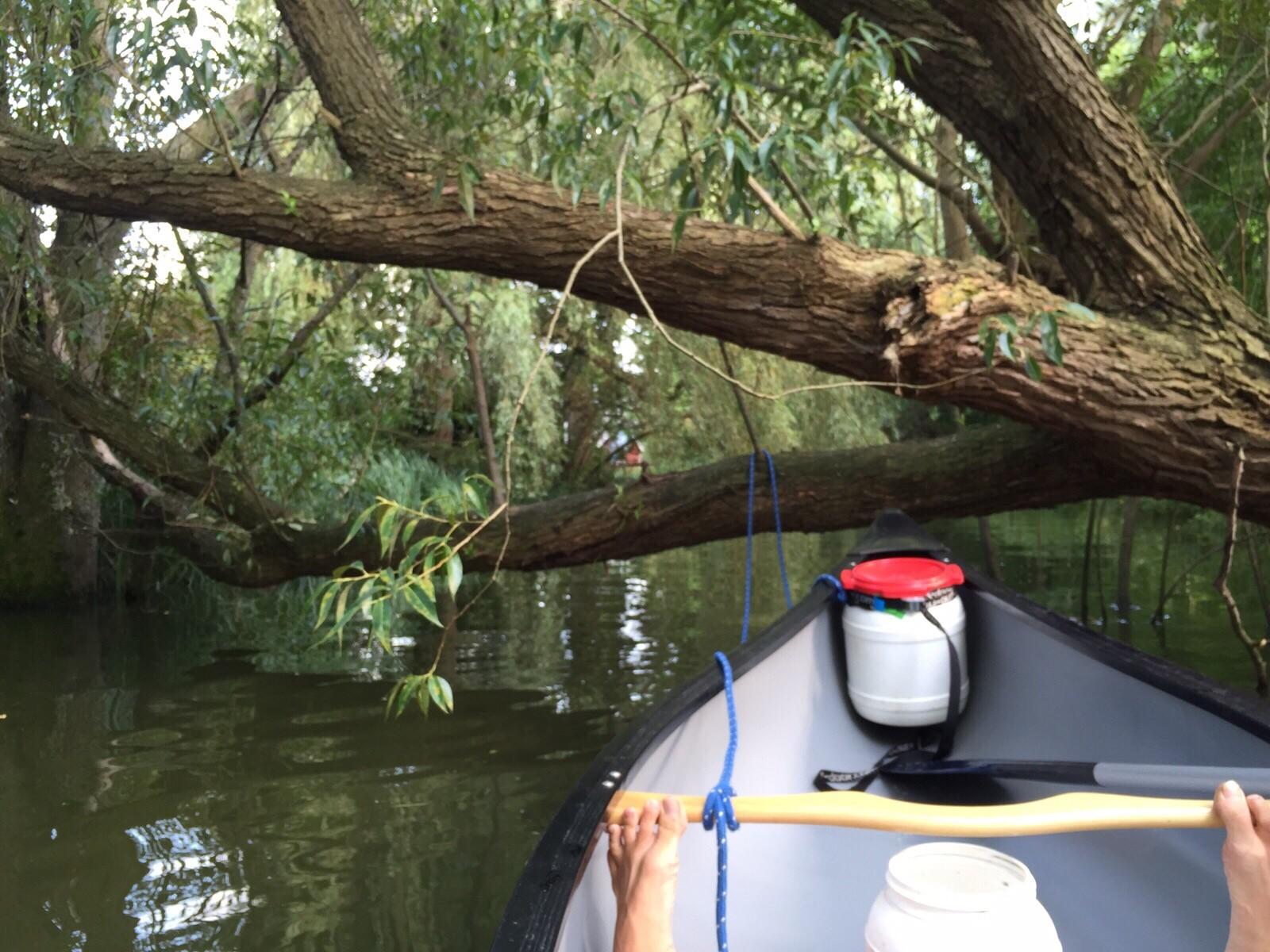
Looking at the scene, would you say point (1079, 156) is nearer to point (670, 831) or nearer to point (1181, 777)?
point (1181, 777)

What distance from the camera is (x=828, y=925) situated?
6.24 feet

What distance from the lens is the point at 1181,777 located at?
1472 millimetres

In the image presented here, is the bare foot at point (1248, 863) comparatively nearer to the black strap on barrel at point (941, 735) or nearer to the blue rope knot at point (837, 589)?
the black strap on barrel at point (941, 735)

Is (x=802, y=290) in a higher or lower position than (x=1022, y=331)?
higher

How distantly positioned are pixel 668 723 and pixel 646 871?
43 centimetres

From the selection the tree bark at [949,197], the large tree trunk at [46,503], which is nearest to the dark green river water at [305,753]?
the large tree trunk at [46,503]

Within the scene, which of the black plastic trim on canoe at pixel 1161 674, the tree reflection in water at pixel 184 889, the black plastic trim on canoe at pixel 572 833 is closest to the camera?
the black plastic trim on canoe at pixel 572 833

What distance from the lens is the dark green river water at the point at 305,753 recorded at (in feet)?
8.52

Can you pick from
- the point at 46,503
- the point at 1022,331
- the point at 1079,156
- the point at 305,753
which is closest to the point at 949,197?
the point at 1079,156

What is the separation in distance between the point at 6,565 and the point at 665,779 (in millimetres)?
6044

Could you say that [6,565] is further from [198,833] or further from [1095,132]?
[1095,132]

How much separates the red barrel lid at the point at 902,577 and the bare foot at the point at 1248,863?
49.5 inches

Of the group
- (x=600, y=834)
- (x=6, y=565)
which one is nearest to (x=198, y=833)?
(x=600, y=834)

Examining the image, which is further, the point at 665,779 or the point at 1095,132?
the point at 1095,132
